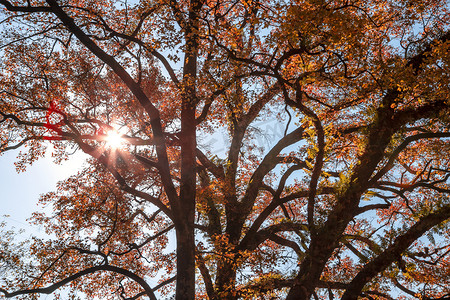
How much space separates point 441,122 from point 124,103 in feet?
33.8

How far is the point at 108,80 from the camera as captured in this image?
42.4ft

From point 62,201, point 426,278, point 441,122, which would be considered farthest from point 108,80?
point 426,278

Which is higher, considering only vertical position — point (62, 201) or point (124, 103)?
point (124, 103)

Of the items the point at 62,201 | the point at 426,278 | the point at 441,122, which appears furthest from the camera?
the point at 62,201

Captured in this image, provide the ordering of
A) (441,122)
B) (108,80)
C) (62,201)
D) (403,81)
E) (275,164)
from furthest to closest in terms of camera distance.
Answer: (108,80), (275,164), (62,201), (441,122), (403,81)

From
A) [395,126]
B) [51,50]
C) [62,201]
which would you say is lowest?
[62,201]

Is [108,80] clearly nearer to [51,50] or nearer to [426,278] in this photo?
[51,50]

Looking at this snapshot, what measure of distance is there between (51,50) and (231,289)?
9299 millimetres

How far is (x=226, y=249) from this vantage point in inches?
389

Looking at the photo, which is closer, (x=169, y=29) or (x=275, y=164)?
(x=169, y=29)

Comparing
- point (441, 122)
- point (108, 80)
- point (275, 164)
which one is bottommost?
point (441, 122)

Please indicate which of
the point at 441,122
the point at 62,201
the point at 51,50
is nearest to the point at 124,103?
the point at 51,50

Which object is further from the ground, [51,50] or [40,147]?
[51,50]

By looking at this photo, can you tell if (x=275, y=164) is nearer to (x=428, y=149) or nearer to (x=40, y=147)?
(x=428, y=149)
